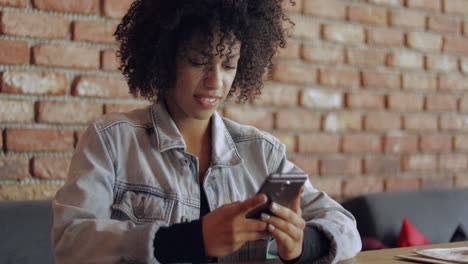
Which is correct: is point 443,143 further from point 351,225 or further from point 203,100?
point 203,100

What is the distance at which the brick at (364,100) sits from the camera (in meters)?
2.49

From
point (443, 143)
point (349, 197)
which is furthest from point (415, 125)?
point (349, 197)

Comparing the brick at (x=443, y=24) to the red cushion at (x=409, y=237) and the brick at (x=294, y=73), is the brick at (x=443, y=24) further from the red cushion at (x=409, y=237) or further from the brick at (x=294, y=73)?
the red cushion at (x=409, y=237)

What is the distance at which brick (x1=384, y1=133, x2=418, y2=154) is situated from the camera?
8.50ft

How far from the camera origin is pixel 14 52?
1809 mm

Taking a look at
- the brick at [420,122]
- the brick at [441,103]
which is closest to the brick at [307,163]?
the brick at [420,122]

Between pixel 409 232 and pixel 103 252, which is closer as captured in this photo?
pixel 103 252

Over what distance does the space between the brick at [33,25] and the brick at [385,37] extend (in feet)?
3.70

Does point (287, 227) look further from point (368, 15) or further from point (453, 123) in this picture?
point (453, 123)

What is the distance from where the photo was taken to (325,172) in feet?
7.97

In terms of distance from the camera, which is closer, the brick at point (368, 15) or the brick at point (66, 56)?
the brick at point (66, 56)

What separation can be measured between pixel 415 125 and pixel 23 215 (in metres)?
1.57

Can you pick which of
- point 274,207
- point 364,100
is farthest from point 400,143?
point 274,207

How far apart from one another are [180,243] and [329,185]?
4.46 ft
